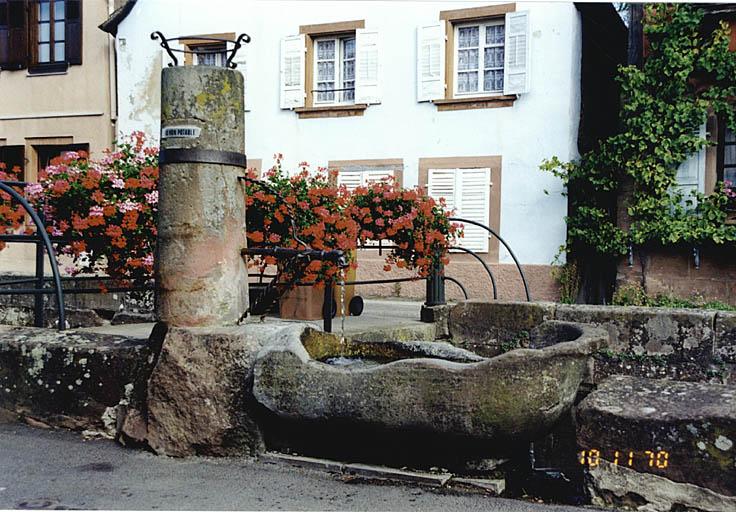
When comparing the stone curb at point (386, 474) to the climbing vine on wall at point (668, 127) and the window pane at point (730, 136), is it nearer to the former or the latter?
the climbing vine on wall at point (668, 127)

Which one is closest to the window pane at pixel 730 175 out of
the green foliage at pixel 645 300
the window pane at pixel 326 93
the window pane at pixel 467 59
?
the green foliage at pixel 645 300

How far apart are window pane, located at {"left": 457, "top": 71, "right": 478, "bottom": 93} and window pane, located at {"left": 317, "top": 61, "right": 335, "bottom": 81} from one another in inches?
93.4

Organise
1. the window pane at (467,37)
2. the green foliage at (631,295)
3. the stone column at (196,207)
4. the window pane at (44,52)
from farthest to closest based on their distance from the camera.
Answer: the window pane at (44,52), the window pane at (467,37), the green foliage at (631,295), the stone column at (196,207)

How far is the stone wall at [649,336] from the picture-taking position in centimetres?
525

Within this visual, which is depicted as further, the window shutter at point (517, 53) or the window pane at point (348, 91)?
the window pane at point (348, 91)

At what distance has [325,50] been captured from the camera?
1463 centimetres

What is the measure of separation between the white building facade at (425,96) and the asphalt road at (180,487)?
9558 millimetres

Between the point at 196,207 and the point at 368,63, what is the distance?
410 inches

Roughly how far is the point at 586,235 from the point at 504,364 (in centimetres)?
907

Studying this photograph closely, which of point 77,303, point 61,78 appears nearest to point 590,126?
point 77,303

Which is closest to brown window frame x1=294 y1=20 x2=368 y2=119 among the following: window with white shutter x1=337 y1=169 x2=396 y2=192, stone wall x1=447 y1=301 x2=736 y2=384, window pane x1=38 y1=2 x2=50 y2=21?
window with white shutter x1=337 y1=169 x2=396 y2=192

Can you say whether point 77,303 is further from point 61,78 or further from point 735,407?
point 61,78

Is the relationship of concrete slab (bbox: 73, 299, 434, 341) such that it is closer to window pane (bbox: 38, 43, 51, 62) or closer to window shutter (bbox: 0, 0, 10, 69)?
window pane (bbox: 38, 43, 51, 62)

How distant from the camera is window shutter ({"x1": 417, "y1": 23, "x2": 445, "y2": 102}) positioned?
13430mm
